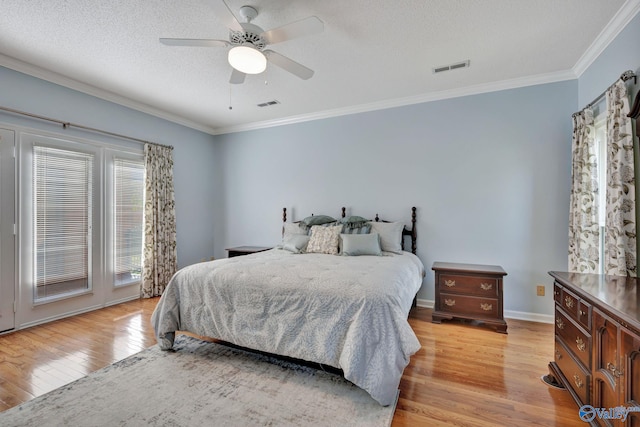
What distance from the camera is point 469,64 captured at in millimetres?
3000

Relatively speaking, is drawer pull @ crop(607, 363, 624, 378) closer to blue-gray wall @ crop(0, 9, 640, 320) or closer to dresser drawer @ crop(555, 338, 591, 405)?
dresser drawer @ crop(555, 338, 591, 405)

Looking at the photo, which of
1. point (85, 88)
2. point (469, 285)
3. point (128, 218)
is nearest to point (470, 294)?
point (469, 285)

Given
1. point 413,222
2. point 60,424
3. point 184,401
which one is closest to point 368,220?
point 413,222

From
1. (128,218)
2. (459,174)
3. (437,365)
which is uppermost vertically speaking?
(459,174)

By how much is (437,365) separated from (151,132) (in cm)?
473

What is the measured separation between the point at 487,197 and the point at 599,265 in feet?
4.03

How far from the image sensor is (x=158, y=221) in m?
4.33

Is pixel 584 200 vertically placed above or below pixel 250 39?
below

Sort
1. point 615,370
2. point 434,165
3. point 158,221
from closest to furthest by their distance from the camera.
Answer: point 615,370 → point 434,165 → point 158,221

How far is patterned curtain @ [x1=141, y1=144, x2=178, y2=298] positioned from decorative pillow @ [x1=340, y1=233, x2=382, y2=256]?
2822 mm

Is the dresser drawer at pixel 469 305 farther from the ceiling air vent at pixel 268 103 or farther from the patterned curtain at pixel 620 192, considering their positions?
the ceiling air vent at pixel 268 103

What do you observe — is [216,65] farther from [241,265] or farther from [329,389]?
[329,389]

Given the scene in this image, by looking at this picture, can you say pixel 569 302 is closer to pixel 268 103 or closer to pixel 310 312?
pixel 310 312

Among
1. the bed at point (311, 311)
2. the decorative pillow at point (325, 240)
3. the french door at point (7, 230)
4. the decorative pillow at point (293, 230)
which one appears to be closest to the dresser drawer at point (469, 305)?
the bed at point (311, 311)
